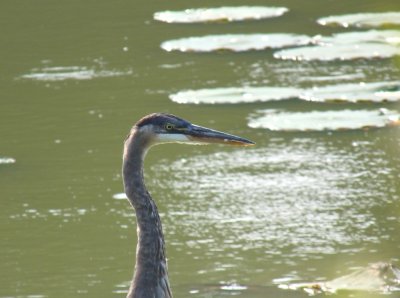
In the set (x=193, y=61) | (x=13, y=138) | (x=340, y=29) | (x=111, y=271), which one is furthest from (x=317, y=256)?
(x=340, y=29)

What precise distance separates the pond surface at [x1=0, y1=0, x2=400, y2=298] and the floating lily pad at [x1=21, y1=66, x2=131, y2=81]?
0.07 ft

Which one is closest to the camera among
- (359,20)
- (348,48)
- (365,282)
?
(365,282)

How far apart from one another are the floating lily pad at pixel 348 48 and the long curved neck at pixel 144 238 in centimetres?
496

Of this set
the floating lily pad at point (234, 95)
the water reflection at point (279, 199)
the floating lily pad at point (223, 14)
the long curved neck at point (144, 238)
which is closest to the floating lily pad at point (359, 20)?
the floating lily pad at point (223, 14)

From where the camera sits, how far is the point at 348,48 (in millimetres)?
9227

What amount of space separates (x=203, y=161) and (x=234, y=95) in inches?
39.7

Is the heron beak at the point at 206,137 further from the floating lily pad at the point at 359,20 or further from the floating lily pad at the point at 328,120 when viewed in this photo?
the floating lily pad at the point at 359,20

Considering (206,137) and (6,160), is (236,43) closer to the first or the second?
(6,160)

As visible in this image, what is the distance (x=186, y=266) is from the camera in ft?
18.8

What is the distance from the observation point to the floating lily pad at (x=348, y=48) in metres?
9.04

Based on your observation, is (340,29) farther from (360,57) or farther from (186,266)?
(186,266)

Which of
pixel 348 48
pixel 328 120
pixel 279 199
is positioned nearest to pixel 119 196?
pixel 279 199

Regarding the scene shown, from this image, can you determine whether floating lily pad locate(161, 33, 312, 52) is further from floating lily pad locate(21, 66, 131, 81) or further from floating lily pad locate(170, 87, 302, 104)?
floating lily pad locate(170, 87, 302, 104)

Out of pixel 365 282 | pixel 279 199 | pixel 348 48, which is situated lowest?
pixel 365 282
